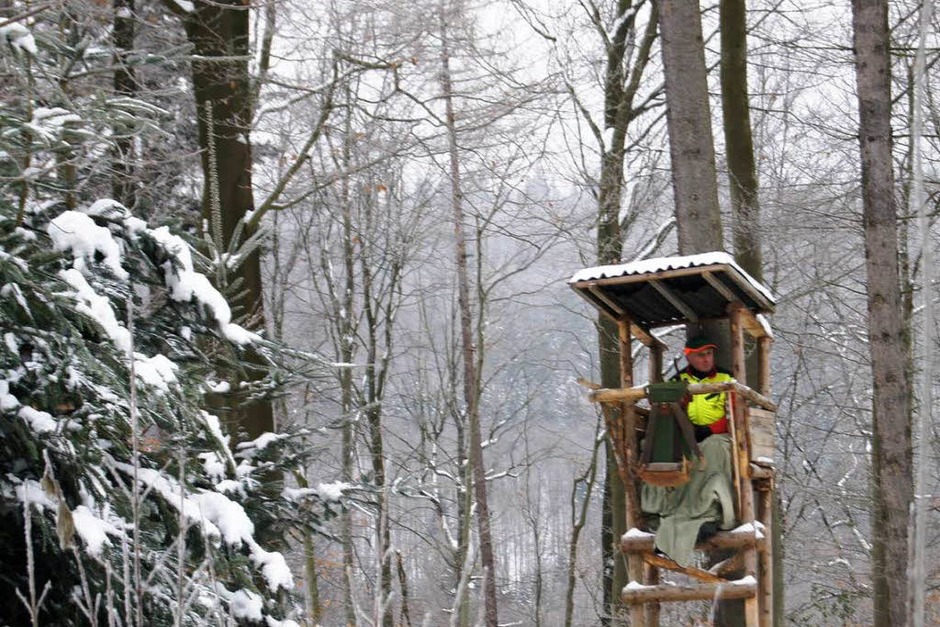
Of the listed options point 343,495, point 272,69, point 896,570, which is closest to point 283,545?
→ point 343,495

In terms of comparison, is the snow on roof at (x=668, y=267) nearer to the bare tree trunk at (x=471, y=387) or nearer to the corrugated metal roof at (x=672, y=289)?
the corrugated metal roof at (x=672, y=289)

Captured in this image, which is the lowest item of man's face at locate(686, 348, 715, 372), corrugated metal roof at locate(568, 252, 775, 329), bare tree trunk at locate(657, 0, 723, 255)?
man's face at locate(686, 348, 715, 372)

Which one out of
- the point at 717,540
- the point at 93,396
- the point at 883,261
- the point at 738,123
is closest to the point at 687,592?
the point at 717,540

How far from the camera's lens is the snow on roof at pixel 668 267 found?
5895mm

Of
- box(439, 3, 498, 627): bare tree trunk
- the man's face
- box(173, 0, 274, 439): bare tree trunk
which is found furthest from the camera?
box(439, 3, 498, 627): bare tree trunk

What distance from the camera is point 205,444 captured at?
17.6ft

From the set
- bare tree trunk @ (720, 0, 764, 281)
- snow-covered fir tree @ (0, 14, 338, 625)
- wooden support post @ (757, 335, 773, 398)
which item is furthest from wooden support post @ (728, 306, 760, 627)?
bare tree trunk @ (720, 0, 764, 281)

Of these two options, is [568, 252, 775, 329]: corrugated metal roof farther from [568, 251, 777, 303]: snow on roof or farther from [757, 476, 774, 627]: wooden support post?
[757, 476, 774, 627]: wooden support post

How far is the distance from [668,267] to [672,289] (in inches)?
24.7

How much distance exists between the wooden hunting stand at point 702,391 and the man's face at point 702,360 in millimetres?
149

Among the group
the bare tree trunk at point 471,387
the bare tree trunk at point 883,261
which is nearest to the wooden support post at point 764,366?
the bare tree trunk at point 883,261

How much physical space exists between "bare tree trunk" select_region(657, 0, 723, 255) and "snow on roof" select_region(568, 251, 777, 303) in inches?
52.3

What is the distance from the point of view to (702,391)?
5770 millimetres

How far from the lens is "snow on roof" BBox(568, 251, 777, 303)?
5895 millimetres
